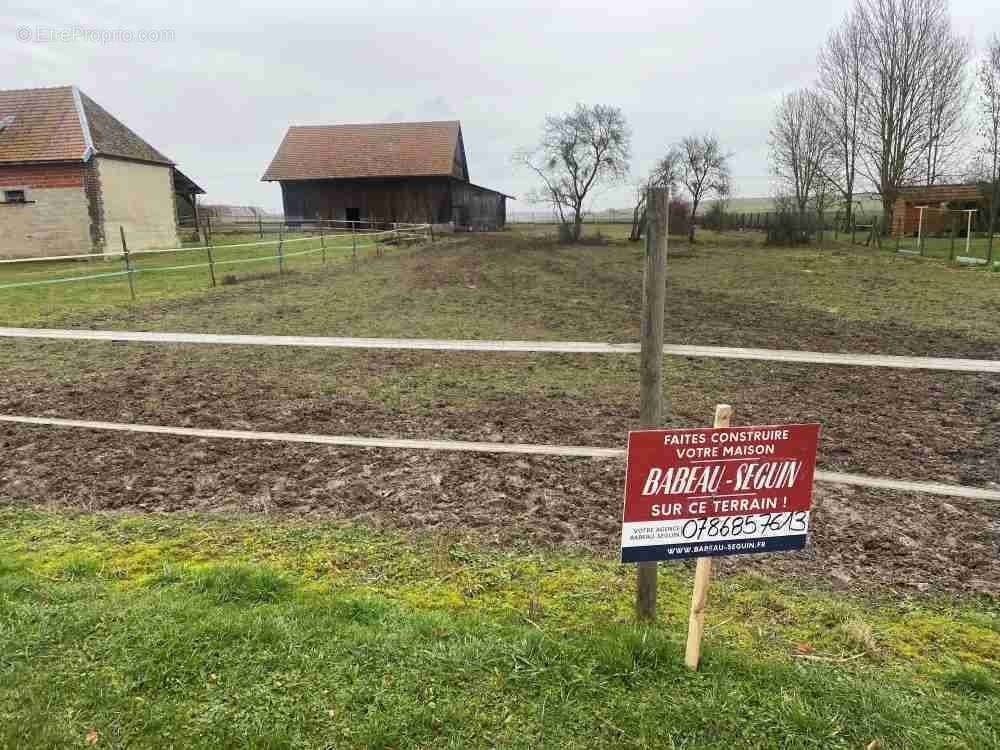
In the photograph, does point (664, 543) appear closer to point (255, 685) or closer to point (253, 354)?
point (255, 685)

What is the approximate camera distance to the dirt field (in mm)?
3830

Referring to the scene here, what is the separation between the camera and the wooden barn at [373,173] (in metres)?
39.8

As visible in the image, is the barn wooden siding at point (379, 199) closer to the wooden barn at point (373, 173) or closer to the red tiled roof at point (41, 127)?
the wooden barn at point (373, 173)

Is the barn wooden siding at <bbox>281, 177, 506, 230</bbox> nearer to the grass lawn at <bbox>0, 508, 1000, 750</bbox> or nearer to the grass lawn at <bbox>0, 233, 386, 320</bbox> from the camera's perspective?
the grass lawn at <bbox>0, 233, 386, 320</bbox>

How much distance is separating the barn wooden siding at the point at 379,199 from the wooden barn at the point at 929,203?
26.1 metres

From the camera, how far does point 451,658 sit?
95.7 inches

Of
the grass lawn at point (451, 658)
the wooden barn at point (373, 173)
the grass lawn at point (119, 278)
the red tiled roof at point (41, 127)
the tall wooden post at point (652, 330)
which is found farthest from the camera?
the wooden barn at point (373, 173)

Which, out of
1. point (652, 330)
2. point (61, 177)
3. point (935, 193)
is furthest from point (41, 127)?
point (935, 193)

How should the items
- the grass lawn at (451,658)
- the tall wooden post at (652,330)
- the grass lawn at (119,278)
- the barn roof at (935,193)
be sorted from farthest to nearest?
the barn roof at (935,193), the grass lawn at (119,278), the tall wooden post at (652,330), the grass lawn at (451,658)

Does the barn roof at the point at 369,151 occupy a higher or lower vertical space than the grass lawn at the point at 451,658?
higher

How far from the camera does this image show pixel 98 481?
4.38 metres

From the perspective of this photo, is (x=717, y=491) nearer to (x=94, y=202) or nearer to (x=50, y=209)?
(x=94, y=202)

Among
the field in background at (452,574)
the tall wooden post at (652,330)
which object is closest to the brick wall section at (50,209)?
the field in background at (452,574)

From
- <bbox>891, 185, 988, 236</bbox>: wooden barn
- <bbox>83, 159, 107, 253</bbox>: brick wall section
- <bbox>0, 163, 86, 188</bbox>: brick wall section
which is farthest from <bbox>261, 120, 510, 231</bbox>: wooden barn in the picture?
<bbox>891, 185, 988, 236</bbox>: wooden barn
